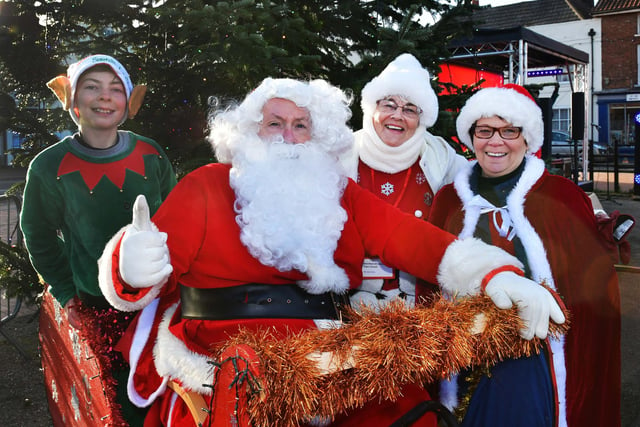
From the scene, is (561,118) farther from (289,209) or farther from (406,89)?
(289,209)

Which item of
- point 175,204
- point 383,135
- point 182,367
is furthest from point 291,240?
point 383,135

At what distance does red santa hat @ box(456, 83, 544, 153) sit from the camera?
8.65 ft

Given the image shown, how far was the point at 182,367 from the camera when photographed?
1.98m

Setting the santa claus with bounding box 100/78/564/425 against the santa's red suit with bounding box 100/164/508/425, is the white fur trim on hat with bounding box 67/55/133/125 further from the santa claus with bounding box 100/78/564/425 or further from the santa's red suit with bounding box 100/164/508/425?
the santa's red suit with bounding box 100/164/508/425

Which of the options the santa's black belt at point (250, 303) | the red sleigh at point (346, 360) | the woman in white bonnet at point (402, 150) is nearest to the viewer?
the red sleigh at point (346, 360)

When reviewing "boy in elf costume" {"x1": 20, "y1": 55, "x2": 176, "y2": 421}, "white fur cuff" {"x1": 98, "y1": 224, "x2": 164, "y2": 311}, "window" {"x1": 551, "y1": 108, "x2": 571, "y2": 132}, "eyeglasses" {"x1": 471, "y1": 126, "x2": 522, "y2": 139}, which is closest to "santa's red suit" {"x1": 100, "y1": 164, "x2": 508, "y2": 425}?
"white fur cuff" {"x1": 98, "y1": 224, "x2": 164, "y2": 311}

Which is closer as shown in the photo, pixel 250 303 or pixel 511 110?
pixel 250 303

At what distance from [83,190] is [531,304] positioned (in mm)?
1959

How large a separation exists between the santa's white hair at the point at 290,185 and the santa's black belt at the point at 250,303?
0.23 ft

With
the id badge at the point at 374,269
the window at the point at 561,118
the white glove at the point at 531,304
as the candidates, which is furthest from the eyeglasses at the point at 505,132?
the window at the point at 561,118

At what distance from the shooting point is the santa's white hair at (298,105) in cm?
238

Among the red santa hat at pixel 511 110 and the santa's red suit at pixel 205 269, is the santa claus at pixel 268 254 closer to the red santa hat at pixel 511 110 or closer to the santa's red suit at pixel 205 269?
the santa's red suit at pixel 205 269

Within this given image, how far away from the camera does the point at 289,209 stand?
2236mm

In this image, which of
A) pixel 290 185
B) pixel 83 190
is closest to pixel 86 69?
pixel 83 190
